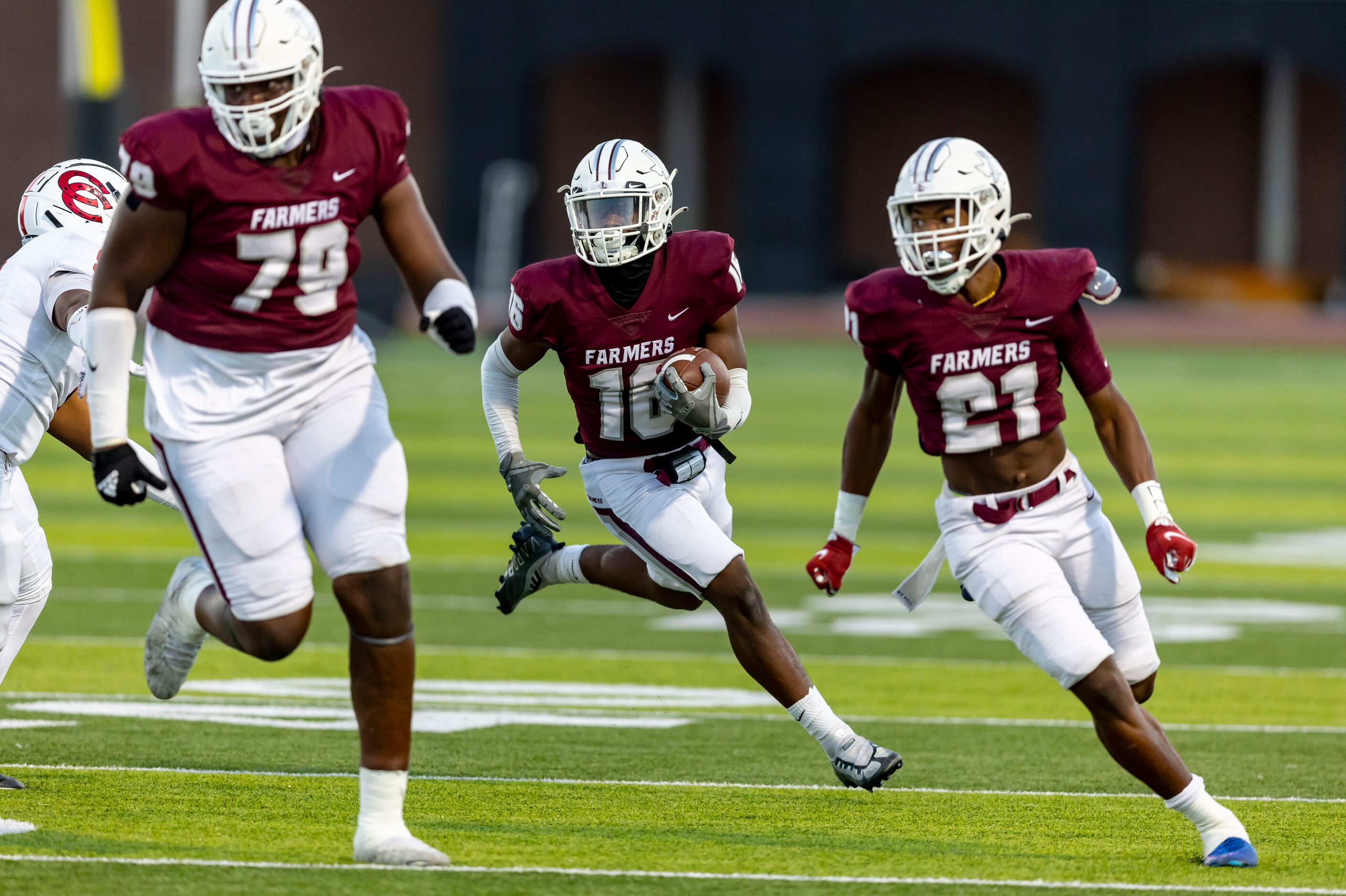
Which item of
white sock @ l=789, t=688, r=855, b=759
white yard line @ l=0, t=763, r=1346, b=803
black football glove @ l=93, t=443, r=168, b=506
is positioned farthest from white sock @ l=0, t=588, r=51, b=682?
white sock @ l=789, t=688, r=855, b=759

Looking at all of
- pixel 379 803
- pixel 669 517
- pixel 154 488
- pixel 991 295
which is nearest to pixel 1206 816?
pixel 991 295

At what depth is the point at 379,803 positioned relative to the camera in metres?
4.55

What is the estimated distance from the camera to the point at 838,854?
16.1ft

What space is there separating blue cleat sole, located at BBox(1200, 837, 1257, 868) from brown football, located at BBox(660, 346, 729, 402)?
1.81m

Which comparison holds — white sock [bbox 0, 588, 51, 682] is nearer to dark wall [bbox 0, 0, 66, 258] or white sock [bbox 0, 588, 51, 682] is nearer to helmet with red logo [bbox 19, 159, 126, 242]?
helmet with red logo [bbox 19, 159, 126, 242]

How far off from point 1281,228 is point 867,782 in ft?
108

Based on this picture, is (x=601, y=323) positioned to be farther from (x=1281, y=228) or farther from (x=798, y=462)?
(x=1281, y=228)

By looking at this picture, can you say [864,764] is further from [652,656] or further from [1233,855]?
[652,656]

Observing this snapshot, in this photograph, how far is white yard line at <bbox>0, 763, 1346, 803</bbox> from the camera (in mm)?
5781

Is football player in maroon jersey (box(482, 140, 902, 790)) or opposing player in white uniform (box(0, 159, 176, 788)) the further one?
football player in maroon jersey (box(482, 140, 902, 790))

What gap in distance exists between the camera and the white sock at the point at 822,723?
5.41 meters

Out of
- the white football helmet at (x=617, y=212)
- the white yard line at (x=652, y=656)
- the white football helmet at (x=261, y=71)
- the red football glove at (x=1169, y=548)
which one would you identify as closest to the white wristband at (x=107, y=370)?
the white football helmet at (x=261, y=71)

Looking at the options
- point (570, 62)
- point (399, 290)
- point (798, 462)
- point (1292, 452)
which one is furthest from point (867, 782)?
point (570, 62)

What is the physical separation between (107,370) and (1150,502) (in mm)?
2554
